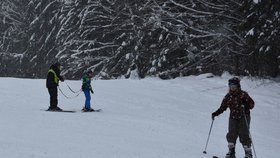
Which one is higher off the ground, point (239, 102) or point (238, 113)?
point (239, 102)

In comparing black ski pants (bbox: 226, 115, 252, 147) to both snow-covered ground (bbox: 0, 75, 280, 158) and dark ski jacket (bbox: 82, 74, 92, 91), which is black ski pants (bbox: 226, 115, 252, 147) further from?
dark ski jacket (bbox: 82, 74, 92, 91)

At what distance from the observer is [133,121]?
16.1 meters

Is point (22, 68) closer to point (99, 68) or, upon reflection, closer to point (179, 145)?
point (99, 68)

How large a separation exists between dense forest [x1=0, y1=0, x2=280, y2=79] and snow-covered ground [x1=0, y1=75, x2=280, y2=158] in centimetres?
140

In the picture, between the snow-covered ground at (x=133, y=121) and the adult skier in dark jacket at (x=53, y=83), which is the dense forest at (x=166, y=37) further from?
the adult skier in dark jacket at (x=53, y=83)

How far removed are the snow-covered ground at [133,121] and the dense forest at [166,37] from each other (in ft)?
4.60

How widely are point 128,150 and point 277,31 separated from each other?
11350mm

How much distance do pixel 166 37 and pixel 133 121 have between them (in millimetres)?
13575

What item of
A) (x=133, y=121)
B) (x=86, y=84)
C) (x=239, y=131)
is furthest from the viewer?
(x=86, y=84)

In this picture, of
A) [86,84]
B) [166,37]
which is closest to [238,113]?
[86,84]

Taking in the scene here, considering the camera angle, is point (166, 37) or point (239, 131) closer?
point (239, 131)

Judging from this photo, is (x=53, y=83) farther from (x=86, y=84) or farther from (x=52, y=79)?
(x=86, y=84)

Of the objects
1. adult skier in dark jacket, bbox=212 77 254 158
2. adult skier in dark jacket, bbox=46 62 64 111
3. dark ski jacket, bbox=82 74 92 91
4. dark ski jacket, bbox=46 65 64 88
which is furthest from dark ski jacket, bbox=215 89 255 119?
dark ski jacket, bbox=46 65 64 88

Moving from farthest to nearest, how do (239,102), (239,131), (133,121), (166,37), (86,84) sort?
(166,37), (86,84), (133,121), (239,131), (239,102)
